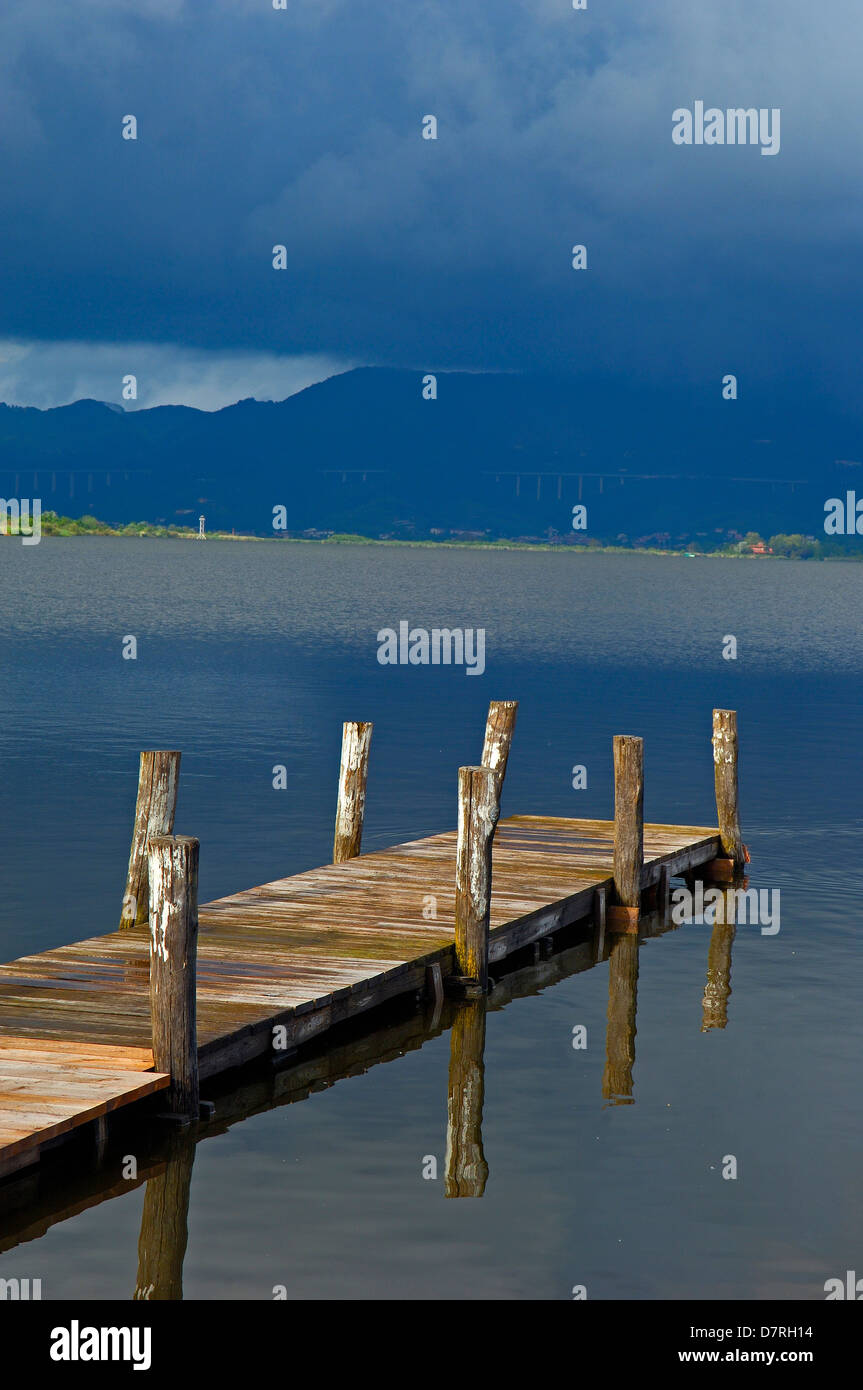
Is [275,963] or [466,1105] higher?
[275,963]

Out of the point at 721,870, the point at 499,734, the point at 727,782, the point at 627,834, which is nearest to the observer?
the point at 627,834

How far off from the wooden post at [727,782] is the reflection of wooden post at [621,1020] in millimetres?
5474

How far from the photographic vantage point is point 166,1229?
41.1 feet

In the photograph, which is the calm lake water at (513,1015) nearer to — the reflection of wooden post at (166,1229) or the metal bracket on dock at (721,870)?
the reflection of wooden post at (166,1229)

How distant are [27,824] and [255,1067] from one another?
54.9 feet

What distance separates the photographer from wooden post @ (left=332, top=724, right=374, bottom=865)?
2391 cm

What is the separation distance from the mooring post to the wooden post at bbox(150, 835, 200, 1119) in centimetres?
1037

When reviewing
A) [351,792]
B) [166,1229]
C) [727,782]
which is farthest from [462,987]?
[727,782]

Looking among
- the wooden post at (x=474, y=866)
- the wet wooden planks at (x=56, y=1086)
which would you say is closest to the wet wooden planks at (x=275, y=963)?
the wet wooden planks at (x=56, y=1086)

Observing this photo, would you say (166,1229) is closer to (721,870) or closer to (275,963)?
(275,963)

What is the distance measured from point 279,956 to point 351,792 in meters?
6.83

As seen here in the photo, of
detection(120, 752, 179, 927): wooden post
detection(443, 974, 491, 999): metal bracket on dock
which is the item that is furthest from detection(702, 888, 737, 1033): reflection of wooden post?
detection(120, 752, 179, 927): wooden post

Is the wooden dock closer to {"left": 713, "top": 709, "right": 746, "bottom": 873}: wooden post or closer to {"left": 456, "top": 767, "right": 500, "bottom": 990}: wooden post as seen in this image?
{"left": 456, "top": 767, "right": 500, "bottom": 990}: wooden post

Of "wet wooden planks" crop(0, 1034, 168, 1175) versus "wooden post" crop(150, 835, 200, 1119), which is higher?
"wooden post" crop(150, 835, 200, 1119)
